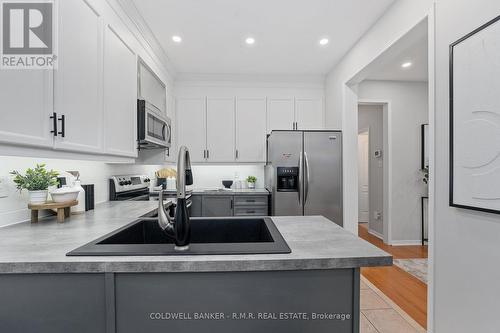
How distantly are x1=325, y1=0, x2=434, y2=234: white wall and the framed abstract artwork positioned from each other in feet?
2.50

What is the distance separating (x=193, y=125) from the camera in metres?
3.89

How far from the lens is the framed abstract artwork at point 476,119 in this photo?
1310mm

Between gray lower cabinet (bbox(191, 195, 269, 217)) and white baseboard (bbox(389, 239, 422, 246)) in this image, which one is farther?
white baseboard (bbox(389, 239, 422, 246))

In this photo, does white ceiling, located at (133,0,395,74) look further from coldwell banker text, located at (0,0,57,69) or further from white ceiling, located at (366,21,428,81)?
coldwell banker text, located at (0,0,57,69)

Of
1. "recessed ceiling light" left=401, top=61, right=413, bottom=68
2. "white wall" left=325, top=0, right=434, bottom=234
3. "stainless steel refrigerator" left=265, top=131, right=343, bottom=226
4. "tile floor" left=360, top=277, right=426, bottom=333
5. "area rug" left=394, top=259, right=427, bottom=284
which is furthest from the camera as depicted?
"recessed ceiling light" left=401, top=61, right=413, bottom=68

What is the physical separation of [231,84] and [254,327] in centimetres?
352

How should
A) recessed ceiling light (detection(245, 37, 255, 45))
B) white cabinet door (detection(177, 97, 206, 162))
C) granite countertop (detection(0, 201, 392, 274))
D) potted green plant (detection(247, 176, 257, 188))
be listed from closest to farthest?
granite countertop (detection(0, 201, 392, 274)), recessed ceiling light (detection(245, 37, 255, 45)), white cabinet door (detection(177, 97, 206, 162)), potted green plant (detection(247, 176, 257, 188))

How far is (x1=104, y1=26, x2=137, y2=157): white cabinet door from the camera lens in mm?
1814

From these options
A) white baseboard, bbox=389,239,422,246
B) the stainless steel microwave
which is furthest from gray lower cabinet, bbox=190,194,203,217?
white baseboard, bbox=389,239,422,246

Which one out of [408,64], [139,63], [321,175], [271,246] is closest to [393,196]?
[321,175]

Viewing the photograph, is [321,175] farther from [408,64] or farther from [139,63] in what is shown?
[139,63]

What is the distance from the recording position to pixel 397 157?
408 cm

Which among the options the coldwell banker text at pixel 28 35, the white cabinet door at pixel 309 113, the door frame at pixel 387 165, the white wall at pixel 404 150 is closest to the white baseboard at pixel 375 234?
the door frame at pixel 387 165

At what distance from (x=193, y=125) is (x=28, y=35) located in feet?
→ 8.72
